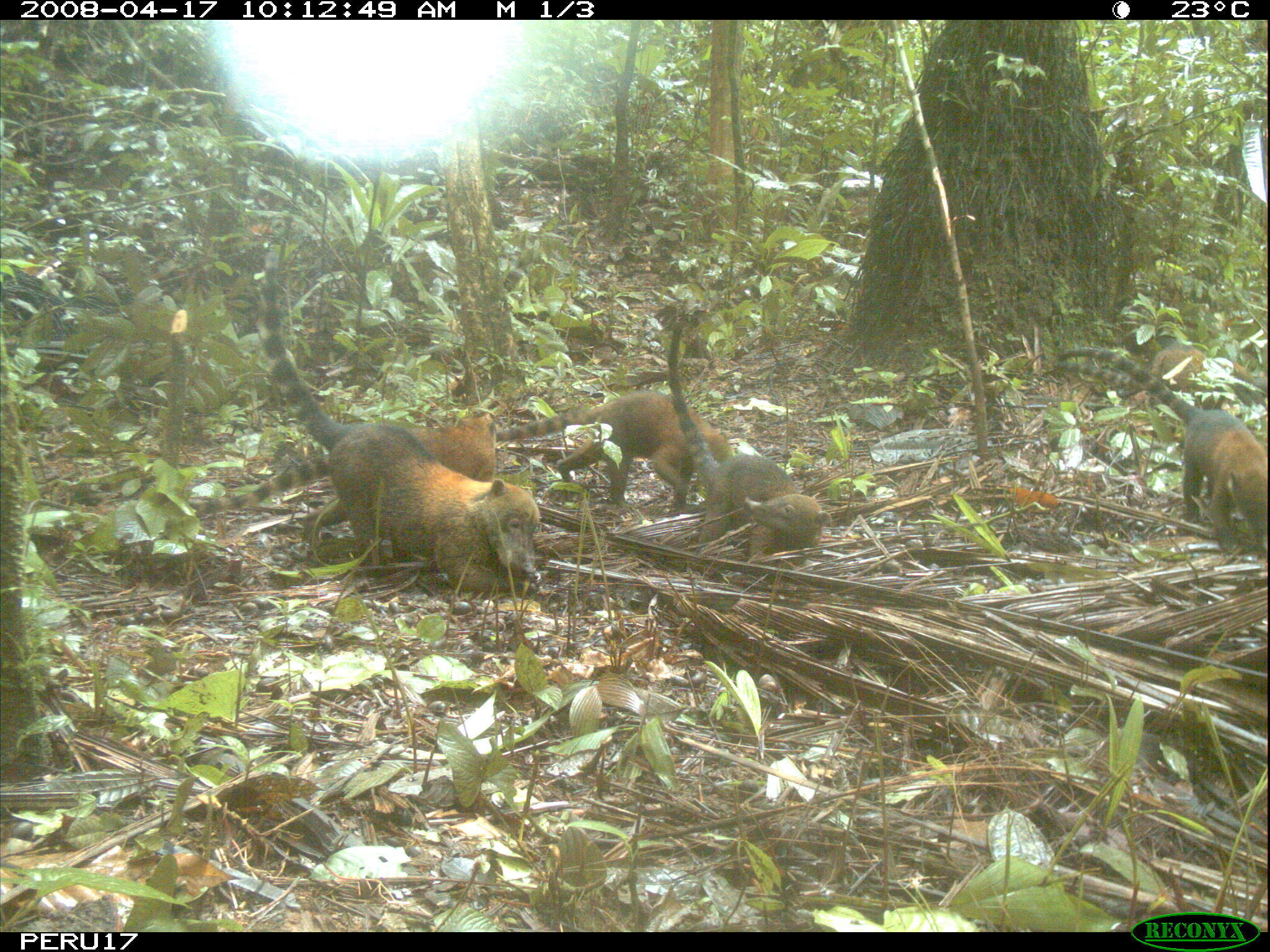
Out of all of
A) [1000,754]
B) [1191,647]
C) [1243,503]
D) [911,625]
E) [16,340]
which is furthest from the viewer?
[16,340]

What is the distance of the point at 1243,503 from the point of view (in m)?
1.69

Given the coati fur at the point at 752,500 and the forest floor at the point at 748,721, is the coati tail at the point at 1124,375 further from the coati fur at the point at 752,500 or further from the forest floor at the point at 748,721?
the coati fur at the point at 752,500

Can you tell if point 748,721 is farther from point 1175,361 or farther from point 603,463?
point 603,463

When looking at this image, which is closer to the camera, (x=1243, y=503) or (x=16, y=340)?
(x=1243, y=503)

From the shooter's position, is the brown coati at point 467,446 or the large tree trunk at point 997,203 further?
the brown coati at point 467,446

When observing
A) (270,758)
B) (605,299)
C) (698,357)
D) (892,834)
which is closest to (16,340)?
(270,758)

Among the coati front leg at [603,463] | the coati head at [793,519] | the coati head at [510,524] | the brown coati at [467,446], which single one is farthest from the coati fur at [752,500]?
the brown coati at [467,446]

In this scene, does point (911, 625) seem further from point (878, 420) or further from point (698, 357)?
point (698, 357)

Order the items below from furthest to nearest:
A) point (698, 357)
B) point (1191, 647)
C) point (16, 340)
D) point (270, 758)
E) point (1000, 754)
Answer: point (698, 357) < point (16, 340) < point (270, 758) < point (1000, 754) < point (1191, 647)

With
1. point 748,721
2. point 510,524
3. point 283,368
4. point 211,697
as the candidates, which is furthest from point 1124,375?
point 283,368

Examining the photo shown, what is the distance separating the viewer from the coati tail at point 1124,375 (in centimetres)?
192

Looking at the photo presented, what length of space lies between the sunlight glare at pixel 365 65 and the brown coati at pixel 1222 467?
1.68 m

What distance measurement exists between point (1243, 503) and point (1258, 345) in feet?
1.11
